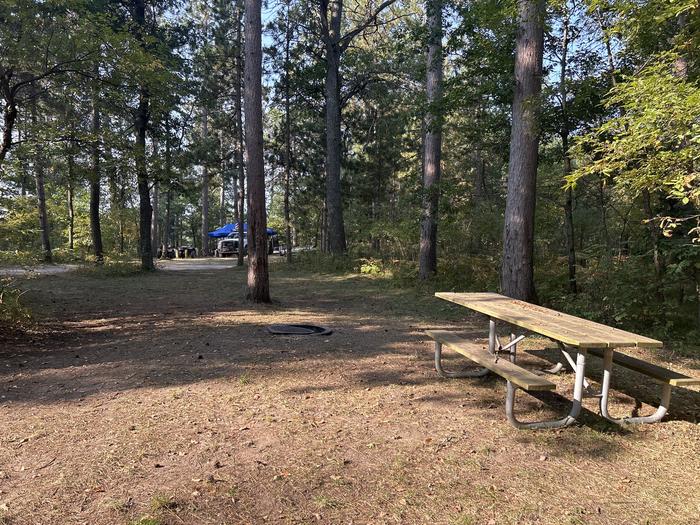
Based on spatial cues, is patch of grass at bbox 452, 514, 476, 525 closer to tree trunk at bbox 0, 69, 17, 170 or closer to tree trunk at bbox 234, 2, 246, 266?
tree trunk at bbox 0, 69, 17, 170

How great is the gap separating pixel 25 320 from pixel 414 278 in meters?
8.66

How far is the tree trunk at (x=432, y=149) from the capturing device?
10484 mm

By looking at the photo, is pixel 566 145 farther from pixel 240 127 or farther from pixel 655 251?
pixel 240 127

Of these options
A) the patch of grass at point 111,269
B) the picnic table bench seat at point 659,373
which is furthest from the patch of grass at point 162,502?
the patch of grass at point 111,269

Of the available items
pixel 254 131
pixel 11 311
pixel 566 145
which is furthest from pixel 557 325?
pixel 11 311

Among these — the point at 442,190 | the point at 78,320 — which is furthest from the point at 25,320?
the point at 442,190

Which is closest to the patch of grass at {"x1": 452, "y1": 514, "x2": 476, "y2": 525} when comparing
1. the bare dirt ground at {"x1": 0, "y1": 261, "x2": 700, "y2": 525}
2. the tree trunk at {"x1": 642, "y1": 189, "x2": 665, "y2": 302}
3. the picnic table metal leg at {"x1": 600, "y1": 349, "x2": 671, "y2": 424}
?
the bare dirt ground at {"x1": 0, "y1": 261, "x2": 700, "y2": 525}

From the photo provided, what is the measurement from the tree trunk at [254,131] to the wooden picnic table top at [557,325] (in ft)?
15.6

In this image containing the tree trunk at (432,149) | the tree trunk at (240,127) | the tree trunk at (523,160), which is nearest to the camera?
the tree trunk at (523,160)

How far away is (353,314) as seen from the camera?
8.61 meters

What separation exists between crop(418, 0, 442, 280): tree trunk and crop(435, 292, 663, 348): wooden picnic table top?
19.4 feet

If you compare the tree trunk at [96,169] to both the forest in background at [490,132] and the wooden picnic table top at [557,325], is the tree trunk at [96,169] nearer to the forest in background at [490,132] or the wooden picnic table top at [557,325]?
the forest in background at [490,132]

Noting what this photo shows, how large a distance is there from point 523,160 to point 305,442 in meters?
5.96

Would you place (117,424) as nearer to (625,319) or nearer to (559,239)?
(625,319)
